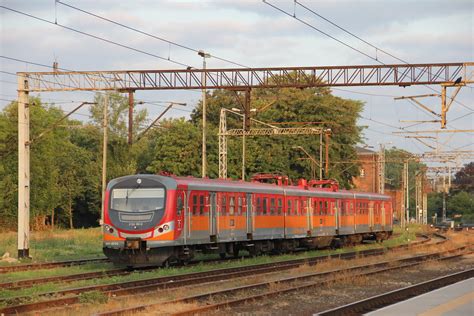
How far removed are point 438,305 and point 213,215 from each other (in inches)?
549

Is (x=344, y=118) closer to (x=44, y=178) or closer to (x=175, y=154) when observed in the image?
(x=175, y=154)

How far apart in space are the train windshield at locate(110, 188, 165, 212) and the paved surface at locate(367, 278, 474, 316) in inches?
410

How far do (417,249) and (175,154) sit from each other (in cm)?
2987

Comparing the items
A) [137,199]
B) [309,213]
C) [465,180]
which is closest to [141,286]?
[137,199]

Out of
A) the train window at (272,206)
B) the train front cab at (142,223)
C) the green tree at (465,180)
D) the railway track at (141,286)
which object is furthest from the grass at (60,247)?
the green tree at (465,180)

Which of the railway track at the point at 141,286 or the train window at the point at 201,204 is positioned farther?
A: the train window at the point at 201,204

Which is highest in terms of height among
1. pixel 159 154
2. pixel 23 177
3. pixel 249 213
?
pixel 159 154

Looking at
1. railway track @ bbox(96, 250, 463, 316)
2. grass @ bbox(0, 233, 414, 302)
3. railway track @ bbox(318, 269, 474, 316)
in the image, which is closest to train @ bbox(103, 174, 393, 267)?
grass @ bbox(0, 233, 414, 302)

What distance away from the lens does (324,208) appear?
41.5m

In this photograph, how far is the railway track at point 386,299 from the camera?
1600cm

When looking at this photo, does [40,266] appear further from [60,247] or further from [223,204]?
[60,247]

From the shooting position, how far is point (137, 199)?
88.1 feet

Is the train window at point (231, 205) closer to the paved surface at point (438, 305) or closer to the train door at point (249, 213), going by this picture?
the train door at point (249, 213)

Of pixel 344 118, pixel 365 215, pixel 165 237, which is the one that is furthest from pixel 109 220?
pixel 344 118
